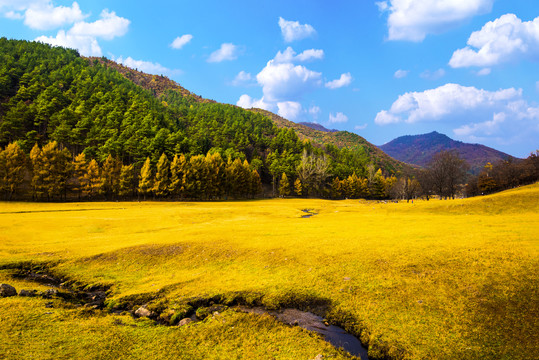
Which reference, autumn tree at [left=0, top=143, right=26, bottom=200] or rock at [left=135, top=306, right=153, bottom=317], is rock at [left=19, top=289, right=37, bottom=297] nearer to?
rock at [left=135, top=306, right=153, bottom=317]

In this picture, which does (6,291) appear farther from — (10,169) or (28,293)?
(10,169)

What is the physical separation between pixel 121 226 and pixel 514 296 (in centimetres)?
4130

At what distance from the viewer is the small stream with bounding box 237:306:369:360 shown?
9500mm

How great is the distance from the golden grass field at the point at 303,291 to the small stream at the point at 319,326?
1.34 ft

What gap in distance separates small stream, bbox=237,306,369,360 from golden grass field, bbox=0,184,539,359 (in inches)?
16.1

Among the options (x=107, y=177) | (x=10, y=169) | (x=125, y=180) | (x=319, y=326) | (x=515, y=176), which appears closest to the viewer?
(x=319, y=326)

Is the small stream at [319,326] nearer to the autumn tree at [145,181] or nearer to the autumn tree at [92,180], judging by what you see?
the autumn tree at [145,181]

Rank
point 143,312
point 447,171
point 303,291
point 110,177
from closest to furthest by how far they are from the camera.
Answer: point 143,312
point 303,291
point 447,171
point 110,177

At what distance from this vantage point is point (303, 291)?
43.5 ft

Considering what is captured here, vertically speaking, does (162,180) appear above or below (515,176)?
below

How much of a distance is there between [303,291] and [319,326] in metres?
2.49

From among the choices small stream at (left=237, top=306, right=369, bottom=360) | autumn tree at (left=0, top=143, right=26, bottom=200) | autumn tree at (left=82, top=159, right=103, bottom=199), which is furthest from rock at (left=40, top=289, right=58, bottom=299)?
autumn tree at (left=0, top=143, right=26, bottom=200)

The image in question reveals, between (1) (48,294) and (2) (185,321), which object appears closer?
(2) (185,321)

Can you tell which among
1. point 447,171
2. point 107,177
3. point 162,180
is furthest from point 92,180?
point 447,171
